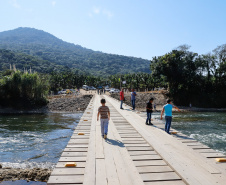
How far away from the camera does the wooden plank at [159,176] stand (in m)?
4.29

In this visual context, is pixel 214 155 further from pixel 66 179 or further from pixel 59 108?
pixel 59 108

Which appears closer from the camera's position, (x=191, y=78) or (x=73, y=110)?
(x=73, y=110)

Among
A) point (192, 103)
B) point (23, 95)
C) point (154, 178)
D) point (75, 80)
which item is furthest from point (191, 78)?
point (75, 80)

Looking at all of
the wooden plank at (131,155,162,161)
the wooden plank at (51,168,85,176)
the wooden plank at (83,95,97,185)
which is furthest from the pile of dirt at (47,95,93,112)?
the wooden plank at (51,168,85,176)

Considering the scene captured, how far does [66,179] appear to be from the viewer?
425cm

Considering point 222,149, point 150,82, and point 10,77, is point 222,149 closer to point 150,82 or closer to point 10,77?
point 10,77

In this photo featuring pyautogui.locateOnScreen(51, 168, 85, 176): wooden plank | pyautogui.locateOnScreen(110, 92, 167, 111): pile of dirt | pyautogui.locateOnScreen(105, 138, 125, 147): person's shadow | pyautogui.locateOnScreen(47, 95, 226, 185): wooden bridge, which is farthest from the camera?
pyautogui.locateOnScreen(110, 92, 167, 111): pile of dirt

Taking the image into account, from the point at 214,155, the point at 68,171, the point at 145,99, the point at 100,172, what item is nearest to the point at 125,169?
the point at 100,172

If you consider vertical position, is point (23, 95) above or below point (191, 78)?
below

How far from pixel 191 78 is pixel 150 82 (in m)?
29.2

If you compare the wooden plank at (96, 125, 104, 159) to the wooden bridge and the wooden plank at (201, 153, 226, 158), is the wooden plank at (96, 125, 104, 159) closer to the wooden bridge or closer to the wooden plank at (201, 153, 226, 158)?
the wooden bridge

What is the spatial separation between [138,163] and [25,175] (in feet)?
16.7

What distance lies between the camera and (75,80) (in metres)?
89.8

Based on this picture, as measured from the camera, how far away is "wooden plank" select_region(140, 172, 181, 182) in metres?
4.29
